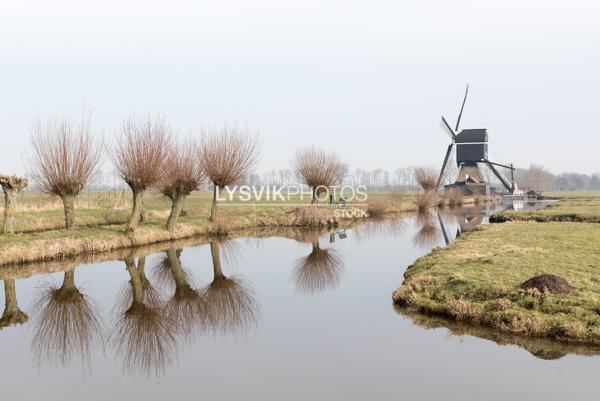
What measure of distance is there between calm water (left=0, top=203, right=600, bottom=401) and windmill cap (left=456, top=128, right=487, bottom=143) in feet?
237

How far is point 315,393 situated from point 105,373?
3.78 meters

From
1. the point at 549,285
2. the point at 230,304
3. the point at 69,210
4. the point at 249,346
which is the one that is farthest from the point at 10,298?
the point at 549,285

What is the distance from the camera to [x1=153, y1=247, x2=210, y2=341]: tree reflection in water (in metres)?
10.6

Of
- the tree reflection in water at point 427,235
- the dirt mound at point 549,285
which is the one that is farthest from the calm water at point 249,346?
the tree reflection in water at point 427,235

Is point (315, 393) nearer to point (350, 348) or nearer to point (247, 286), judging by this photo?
point (350, 348)

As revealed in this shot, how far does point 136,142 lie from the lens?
23.4m

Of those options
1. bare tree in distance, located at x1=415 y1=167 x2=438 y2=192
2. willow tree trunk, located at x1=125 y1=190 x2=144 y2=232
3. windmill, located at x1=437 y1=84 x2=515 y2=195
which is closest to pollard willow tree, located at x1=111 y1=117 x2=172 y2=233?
willow tree trunk, located at x1=125 y1=190 x2=144 y2=232

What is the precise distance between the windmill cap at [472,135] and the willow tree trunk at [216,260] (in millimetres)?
67955

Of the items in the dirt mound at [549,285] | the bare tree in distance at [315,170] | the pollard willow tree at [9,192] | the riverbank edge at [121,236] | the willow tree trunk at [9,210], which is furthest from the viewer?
the bare tree in distance at [315,170]

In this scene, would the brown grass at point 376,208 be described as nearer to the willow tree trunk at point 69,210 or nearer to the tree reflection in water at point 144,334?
the willow tree trunk at point 69,210

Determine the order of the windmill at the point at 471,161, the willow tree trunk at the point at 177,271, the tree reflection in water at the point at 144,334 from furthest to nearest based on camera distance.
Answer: the windmill at the point at 471,161 < the willow tree trunk at the point at 177,271 < the tree reflection in water at the point at 144,334

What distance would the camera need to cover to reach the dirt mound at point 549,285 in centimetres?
1020

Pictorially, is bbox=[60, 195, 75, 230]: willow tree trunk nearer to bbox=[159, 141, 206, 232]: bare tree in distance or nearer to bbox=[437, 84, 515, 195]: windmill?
bbox=[159, 141, 206, 232]: bare tree in distance

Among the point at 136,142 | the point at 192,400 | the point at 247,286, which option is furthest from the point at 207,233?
the point at 192,400
